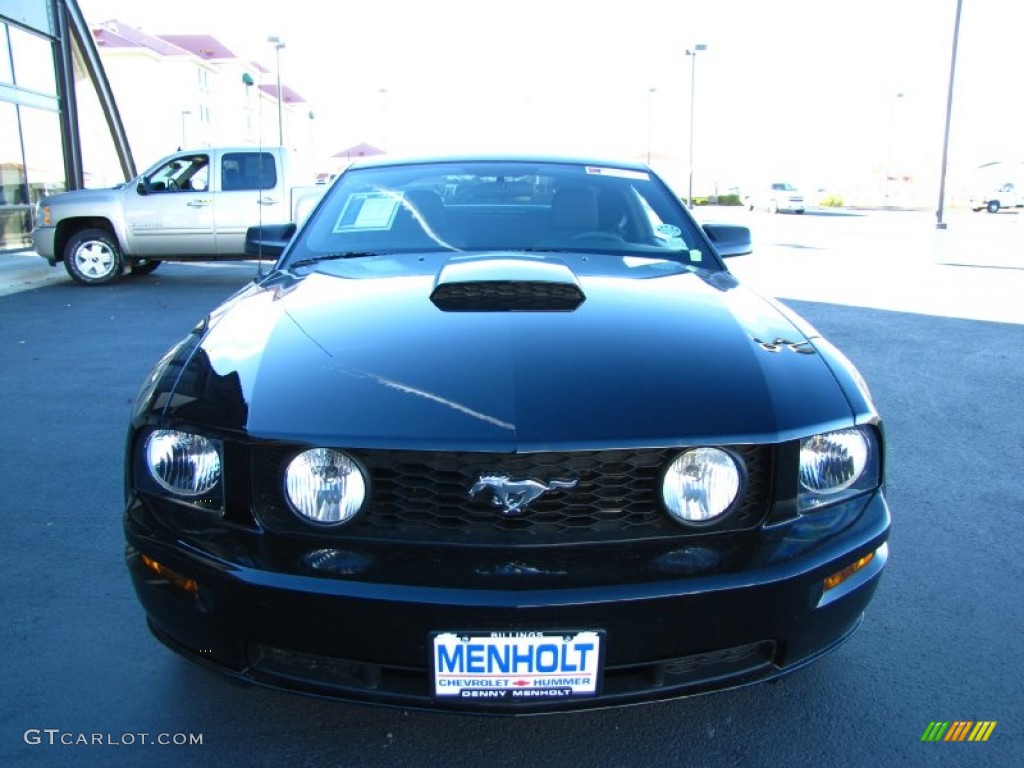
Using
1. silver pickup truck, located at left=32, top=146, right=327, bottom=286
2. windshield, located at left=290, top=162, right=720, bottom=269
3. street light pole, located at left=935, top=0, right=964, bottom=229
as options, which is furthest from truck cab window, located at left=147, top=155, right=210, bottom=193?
street light pole, located at left=935, top=0, right=964, bottom=229

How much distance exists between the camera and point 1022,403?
5305mm

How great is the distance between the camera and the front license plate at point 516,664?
1693 millimetres

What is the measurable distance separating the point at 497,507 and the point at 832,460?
0.80 meters

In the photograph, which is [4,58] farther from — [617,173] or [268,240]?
[617,173]

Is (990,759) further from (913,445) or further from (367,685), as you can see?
(913,445)

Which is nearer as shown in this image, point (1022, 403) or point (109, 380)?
point (1022, 403)

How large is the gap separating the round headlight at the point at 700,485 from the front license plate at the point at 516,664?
1.07ft

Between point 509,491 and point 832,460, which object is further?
point 832,460

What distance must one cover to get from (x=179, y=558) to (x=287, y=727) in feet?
1.95

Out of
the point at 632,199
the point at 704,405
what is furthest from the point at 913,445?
the point at 704,405

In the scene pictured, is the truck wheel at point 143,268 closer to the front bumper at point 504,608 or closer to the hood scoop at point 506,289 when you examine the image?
the hood scoop at point 506,289

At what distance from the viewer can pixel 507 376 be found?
1869 mm

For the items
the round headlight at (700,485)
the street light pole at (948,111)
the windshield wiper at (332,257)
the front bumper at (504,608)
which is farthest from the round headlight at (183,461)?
the street light pole at (948,111)

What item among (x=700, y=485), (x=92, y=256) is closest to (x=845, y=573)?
(x=700, y=485)
